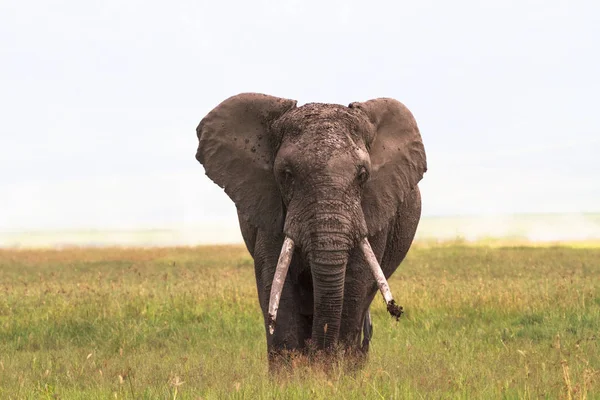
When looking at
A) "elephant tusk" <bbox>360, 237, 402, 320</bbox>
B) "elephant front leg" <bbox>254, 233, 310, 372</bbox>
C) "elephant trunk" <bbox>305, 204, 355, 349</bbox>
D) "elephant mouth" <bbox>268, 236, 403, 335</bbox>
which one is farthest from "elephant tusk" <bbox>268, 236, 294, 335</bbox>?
"elephant tusk" <bbox>360, 237, 402, 320</bbox>

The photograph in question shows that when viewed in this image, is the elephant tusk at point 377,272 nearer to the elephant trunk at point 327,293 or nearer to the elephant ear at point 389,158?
the elephant trunk at point 327,293

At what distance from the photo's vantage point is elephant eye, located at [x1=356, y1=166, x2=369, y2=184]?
6.93 meters

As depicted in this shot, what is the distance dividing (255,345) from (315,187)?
563 centimetres

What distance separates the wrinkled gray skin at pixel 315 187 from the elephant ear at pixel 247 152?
1 centimetres

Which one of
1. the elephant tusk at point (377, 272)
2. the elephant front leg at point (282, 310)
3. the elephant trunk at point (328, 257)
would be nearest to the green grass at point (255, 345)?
the elephant front leg at point (282, 310)

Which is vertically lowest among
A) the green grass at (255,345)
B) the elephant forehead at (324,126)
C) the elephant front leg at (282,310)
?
the green grass at (255,345)

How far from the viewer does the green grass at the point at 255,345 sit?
265 inches

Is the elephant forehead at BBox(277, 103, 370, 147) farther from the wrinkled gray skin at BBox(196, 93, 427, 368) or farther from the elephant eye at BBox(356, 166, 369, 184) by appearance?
the elephant eye at BBox(356, 166, 369, 184)

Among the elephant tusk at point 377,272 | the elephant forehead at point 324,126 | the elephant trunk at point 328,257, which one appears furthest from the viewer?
the elephant forehead at point 324,126

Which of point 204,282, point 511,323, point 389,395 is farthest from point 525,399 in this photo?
point 204,282

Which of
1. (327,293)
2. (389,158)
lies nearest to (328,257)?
(327,293)

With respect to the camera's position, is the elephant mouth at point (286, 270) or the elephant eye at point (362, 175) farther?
the elephant eye at point (362, 175)

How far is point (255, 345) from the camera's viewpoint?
11.7 metres

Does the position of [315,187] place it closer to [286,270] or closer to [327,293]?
[286,270]
